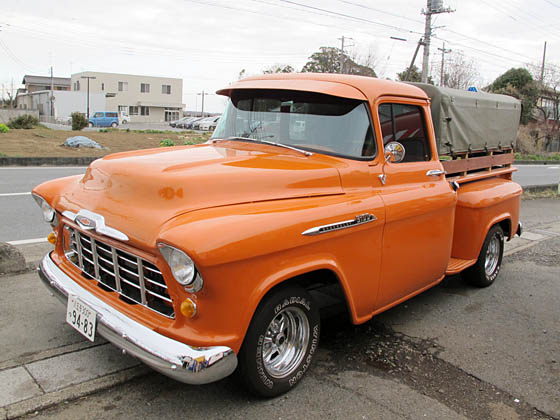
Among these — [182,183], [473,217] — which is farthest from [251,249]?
[473,217]

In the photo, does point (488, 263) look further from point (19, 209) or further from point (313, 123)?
point (19, 209)

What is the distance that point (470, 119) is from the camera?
17.2ft

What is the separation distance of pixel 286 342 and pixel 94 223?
1402mm

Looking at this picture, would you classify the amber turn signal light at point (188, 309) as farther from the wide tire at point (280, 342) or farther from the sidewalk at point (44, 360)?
the sidewalk at point (44, 360)

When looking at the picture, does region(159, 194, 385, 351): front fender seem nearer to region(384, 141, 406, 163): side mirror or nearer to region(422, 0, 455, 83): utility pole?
region(384, 141, 406, 163): side mirror

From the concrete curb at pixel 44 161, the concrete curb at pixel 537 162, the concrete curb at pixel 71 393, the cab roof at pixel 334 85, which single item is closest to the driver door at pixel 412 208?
the cab roof at pixel 334 85

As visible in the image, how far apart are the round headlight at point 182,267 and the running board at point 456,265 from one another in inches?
114

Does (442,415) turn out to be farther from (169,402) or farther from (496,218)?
(496,218)

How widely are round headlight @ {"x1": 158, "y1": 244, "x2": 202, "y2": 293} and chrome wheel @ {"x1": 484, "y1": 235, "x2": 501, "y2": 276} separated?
3972mm

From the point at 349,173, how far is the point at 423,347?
156cm

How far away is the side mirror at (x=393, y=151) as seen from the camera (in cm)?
375

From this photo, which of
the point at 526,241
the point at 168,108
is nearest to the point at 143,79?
the point at 168,108

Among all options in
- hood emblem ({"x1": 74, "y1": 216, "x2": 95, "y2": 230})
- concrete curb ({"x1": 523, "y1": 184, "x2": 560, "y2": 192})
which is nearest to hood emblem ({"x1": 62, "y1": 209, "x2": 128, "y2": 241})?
hood emblem ({"x1": 74, "y1": 216, "x2": 95, "y2": 230})

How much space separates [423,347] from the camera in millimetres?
3896
